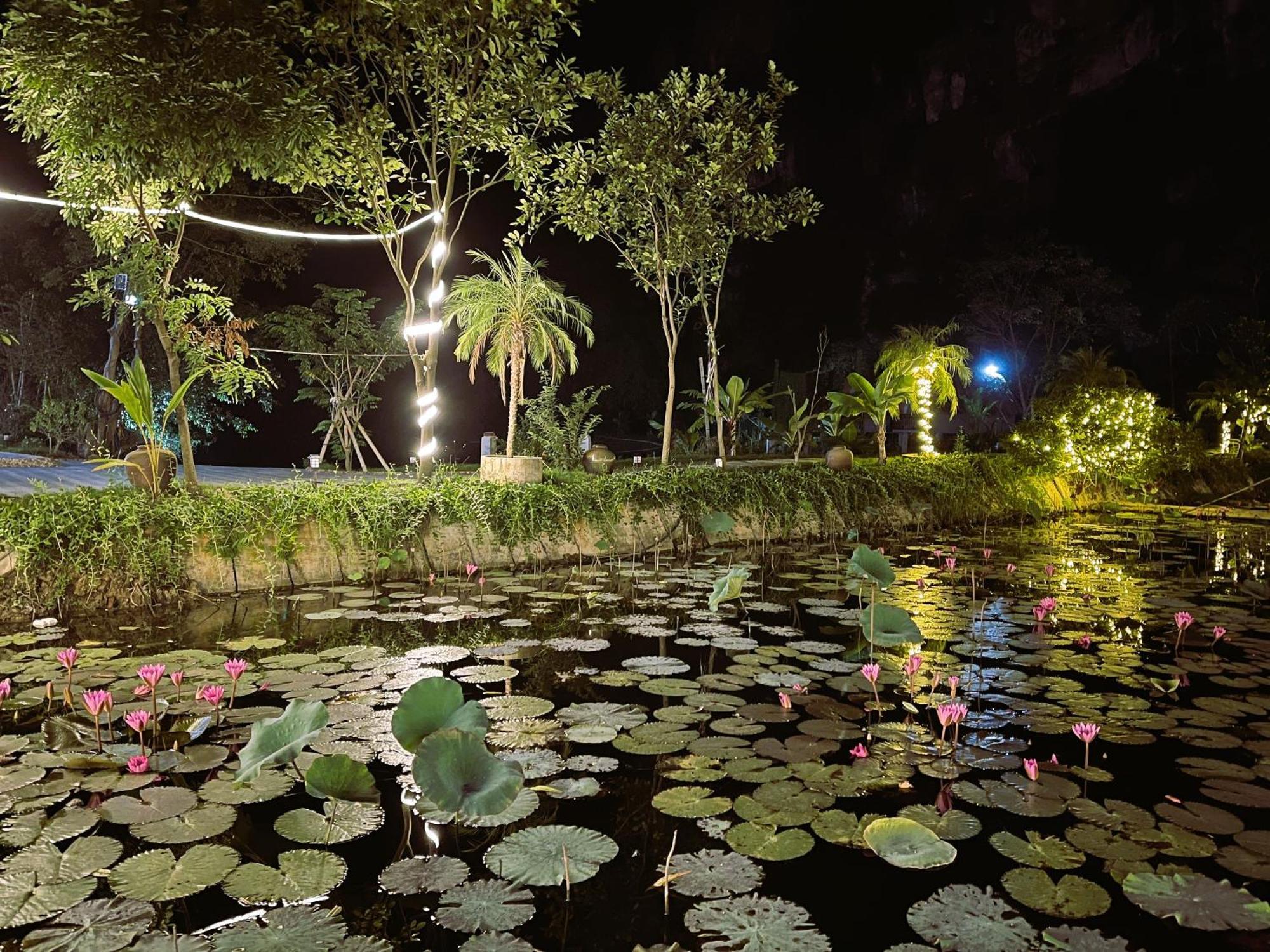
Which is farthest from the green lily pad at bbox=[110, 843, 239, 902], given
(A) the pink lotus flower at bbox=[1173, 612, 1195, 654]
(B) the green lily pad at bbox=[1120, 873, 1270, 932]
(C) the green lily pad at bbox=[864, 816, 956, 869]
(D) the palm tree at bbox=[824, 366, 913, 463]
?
(D) the palm tree at bbox=[824, 366, 913, 463]

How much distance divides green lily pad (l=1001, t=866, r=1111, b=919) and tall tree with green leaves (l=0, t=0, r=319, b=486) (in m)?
6.19

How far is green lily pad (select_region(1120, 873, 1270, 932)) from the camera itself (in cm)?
188

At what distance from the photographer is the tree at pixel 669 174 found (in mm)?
9789

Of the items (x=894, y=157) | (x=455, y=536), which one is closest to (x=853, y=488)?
(x=455, y=536)

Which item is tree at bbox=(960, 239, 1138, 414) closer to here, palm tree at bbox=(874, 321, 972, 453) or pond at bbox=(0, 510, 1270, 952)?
palm tree at bbox=(874, 321, 972, 453)

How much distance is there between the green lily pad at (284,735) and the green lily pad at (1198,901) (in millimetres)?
2093

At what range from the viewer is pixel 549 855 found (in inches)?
85.7

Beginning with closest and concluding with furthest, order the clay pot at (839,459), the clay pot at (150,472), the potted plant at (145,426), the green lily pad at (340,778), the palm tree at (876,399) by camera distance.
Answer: the green lily pad at (340,778), the potted plant at (145,426), the clay pot at (150,472), the clay pot at (839,459), the palm tree at (876,399)

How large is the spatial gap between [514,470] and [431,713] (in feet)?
18.0

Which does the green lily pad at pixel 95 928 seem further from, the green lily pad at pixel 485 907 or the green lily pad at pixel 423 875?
the green lily pad at pixel 485 907

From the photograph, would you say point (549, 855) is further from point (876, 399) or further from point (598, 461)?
point (876, 399)

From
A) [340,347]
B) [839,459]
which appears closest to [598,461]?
[839,459]

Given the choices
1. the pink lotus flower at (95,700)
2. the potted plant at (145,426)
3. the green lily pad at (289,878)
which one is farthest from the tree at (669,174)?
the green lily pad at (289,878)

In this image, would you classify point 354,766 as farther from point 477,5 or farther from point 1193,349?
point 1193,349
